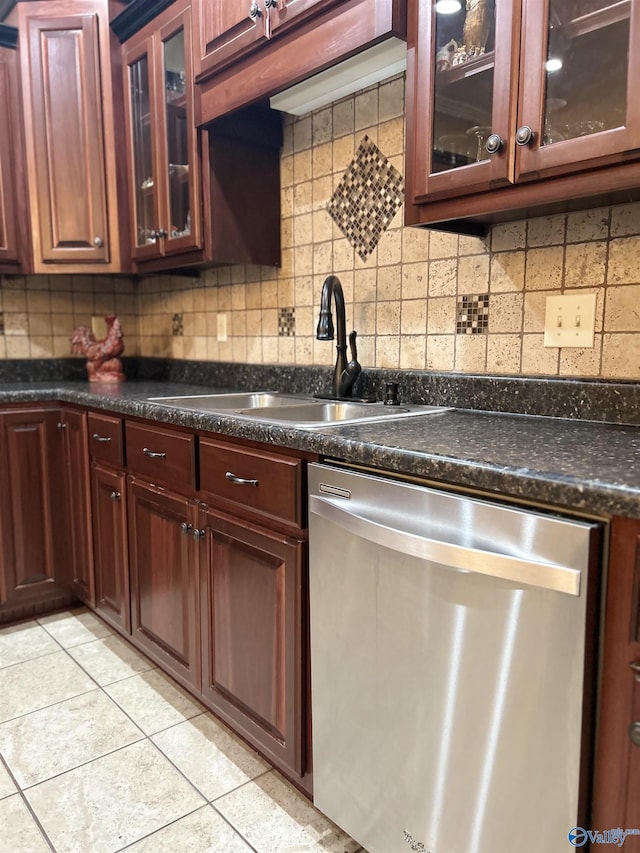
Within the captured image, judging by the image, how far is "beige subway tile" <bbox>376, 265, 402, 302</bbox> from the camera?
1.79 metres

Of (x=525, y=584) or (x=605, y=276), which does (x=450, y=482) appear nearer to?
(x=525, y=584)

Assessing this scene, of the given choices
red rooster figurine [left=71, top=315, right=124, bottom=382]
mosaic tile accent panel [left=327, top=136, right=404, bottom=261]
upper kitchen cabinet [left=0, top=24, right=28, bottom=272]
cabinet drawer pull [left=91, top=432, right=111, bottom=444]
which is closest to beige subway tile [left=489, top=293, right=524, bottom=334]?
mosaic tile accent panel [left=327, top=136, right=404, bottom=261]

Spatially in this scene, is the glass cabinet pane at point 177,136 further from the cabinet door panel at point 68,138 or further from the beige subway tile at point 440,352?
the beige subway tile at point 440,352

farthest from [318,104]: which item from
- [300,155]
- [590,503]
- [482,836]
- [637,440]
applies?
[482,836]

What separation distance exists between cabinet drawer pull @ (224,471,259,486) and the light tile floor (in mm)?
717

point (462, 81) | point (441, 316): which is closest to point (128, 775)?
point (441, 316)

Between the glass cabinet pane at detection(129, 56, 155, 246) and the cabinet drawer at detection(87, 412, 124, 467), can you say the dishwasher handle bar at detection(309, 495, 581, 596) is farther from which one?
the glass cabinet pane at detection(129, 56, 155, 246)

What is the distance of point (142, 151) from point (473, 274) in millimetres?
1477

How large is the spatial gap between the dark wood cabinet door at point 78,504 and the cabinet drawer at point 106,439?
2.4 inches

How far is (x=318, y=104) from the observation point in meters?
1.91

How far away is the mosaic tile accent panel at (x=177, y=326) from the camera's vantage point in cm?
276

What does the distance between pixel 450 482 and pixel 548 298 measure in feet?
2.30

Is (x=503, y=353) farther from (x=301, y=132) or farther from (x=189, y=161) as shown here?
(x=189, y=161)

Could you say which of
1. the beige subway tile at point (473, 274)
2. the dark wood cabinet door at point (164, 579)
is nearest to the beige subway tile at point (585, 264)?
the beige subway tile at point (473, 274)
